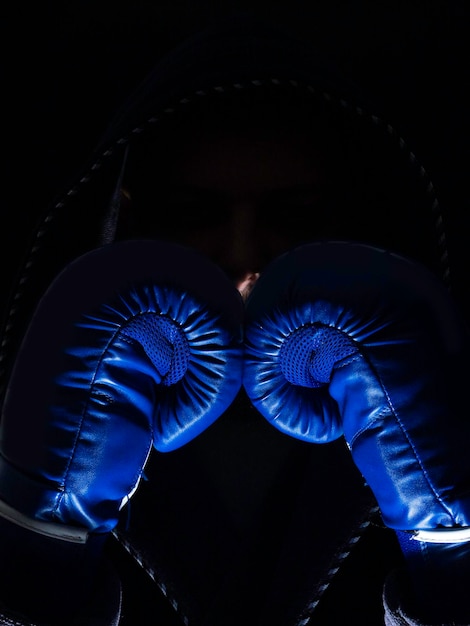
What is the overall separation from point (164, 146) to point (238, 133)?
0.11 meters

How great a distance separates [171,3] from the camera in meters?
1.16

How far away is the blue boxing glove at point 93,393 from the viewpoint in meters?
0.53

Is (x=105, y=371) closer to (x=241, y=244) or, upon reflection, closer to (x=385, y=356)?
(x=385, y=356)

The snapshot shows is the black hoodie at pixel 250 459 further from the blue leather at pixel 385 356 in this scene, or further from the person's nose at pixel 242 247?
the blue leather at pixel 385 356

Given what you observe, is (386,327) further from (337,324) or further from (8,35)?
(8,35)

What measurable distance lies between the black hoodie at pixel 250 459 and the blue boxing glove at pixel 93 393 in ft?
0.67

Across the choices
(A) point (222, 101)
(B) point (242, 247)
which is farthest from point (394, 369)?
(A) point (222, 101)

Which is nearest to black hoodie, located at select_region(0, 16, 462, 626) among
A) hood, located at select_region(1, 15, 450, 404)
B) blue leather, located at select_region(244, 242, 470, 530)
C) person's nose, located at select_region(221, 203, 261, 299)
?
hood, located at select_region(1, 15, 450, 404)

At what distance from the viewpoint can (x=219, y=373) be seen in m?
0.59

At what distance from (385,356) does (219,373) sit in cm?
15

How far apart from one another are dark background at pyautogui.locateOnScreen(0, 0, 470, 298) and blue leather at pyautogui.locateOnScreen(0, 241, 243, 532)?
0.66 meters

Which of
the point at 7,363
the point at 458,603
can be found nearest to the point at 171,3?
the point at 7,363

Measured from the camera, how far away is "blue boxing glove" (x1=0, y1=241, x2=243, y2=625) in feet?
1.75

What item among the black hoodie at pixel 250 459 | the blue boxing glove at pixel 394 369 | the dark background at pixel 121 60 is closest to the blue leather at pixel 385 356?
the blue boxing glove at pixel 394 369
